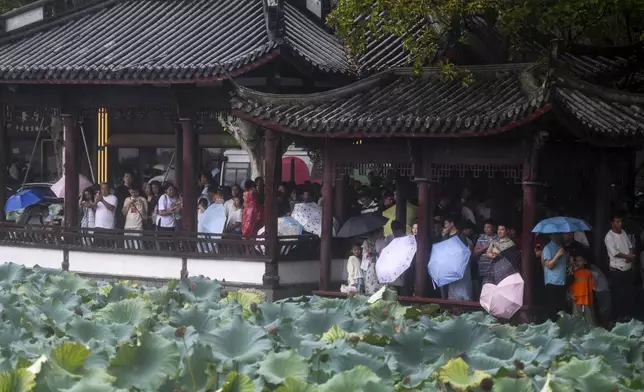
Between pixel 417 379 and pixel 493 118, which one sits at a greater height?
pixel 493 118

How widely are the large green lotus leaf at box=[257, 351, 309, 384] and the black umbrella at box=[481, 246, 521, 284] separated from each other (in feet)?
33.8

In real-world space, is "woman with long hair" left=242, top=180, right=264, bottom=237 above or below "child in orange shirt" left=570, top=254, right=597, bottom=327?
above

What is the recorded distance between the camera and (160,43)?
20938 millimetres

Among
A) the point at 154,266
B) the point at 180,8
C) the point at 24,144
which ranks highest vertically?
the point at 180,8

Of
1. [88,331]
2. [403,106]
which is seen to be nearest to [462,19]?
[403,106]

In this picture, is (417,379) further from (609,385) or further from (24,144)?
(24,144)

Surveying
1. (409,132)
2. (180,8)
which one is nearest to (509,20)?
(409,132)

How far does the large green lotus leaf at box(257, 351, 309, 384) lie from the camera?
575cm

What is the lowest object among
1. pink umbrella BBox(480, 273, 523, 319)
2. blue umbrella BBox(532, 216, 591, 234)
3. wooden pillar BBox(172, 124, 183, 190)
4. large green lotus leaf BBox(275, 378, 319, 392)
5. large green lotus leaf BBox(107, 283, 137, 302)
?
pink umbrella BBox(480, 273, 523, 319)

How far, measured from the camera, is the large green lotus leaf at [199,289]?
935 centimetres

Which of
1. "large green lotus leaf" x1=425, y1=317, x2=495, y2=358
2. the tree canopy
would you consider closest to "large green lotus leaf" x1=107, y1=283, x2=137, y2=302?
"large green lotus leaf" x1=425, y1=317, x2=495, y2=358

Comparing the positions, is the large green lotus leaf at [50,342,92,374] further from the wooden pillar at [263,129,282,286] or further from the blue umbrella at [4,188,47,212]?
the blue umbrella at [4,188,47,212]

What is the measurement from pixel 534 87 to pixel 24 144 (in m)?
16.1

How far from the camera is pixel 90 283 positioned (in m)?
10.8
